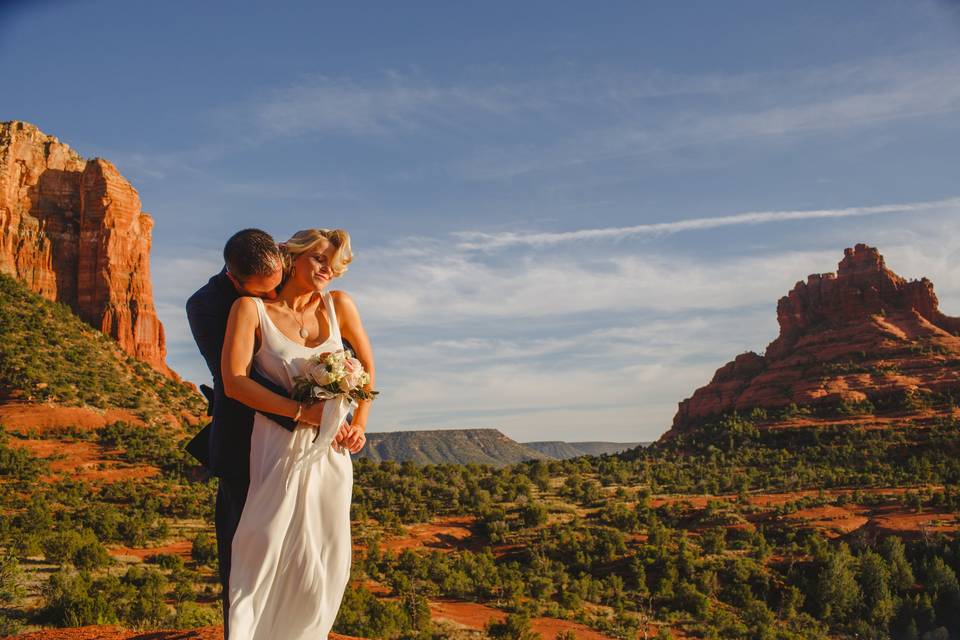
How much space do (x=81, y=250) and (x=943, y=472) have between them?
72950 mm

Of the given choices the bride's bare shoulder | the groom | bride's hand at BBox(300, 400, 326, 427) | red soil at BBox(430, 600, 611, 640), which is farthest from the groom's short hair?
red soil at BBox(430, 600, 611, 640)

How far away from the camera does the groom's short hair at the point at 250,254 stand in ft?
12.6

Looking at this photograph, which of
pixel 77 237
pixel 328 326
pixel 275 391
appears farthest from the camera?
pixel 77 237

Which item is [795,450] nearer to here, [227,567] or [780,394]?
[780,394]

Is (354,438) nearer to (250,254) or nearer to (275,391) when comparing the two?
(275,391)

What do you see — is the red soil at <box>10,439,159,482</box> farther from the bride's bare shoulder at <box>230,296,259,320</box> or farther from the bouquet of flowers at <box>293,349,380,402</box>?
the bouquet of flowers at <box>293,349,380,402</box>

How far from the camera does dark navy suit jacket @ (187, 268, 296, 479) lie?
12.8 feet

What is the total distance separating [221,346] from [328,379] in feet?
2.18

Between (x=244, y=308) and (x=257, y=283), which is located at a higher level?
(x=257, y=283)

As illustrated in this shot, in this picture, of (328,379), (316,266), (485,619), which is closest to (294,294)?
(316,266)

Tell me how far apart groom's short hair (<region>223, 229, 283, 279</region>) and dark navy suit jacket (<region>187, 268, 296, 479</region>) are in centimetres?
25

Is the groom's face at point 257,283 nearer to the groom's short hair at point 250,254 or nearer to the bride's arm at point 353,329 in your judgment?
the groom's short hair at point 250,254

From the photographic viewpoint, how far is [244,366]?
12.5 feet

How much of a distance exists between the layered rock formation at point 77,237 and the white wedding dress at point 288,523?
2676 inches
